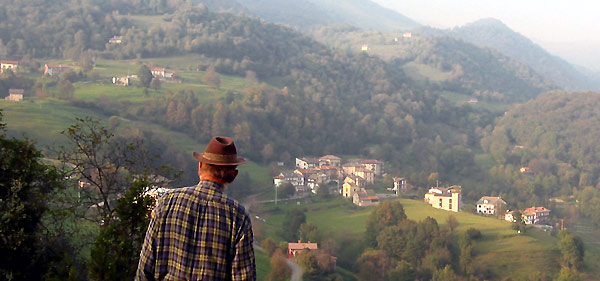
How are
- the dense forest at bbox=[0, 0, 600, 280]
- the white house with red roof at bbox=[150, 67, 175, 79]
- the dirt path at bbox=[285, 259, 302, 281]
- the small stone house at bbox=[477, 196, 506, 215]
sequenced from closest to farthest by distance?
the dirt path at bbox=[285, 259, 302, 281] < the dense forest at bbox=[0, 0, 600, 280] < the small stone house at bbox=[477, 196, 506, 215] < the white house with red roof at bbox=[150, 67, 175, 79]

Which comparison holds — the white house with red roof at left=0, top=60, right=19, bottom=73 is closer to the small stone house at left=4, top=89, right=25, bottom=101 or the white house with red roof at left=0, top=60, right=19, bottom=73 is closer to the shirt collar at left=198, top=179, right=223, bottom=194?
the small stone house at left=4, top=89, right=25, bottom=101

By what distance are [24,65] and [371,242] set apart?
103ft

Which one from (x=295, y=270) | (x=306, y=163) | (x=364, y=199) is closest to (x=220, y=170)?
(x=295, y=270)

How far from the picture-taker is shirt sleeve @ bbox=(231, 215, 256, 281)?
122 inches

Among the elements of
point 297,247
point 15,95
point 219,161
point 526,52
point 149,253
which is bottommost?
point 297,247

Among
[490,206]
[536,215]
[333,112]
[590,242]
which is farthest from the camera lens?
[333,112]

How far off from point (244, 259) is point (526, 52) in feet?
585

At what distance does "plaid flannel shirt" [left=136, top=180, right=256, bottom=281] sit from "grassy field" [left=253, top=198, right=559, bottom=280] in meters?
22.1

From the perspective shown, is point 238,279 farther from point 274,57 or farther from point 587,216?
point 274,57

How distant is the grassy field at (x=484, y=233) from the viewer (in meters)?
24.4

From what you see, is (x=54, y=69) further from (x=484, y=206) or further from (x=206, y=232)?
(x=206, y=232)

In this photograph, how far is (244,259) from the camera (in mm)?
3102

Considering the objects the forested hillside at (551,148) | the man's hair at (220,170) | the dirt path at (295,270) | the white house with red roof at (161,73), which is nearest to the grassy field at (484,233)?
the dirt path at (295,270)

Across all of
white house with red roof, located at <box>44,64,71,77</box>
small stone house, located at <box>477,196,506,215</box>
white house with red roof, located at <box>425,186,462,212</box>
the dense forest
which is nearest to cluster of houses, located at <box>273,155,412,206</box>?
the dense forest
